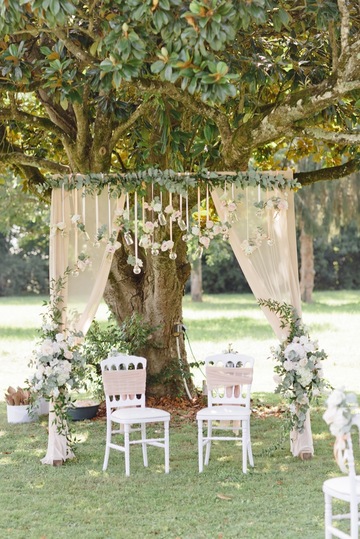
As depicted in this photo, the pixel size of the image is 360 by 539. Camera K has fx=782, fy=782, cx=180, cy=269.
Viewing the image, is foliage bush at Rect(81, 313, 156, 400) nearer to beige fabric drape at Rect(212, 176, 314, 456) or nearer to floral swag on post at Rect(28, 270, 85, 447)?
floral swag on post at Rect(28, 270, 85, 447)

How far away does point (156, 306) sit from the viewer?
8172 mm

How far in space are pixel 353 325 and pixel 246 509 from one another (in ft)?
40.8

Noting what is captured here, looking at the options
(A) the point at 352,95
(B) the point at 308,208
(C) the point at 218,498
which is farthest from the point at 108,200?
(B) the point at 308,208

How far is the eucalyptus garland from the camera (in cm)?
604

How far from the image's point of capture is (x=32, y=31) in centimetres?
526

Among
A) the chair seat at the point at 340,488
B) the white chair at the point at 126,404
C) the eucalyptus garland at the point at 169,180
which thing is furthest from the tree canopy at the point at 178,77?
the chair seat at the point at 340,488

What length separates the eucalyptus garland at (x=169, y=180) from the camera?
19.8ft

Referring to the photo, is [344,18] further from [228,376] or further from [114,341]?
[114,341]

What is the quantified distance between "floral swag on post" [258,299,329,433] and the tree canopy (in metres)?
1.56

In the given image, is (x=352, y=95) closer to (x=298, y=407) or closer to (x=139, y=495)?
(x=298, y=407)

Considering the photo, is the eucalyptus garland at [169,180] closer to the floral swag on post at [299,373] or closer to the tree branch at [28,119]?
the floral swag on post at [299,373]

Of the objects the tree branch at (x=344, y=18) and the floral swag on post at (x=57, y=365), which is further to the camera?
the floral swag on post at (x=57, y=365)

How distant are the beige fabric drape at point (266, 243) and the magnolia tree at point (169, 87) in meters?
0.45

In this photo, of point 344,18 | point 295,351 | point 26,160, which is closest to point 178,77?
point 344,18
